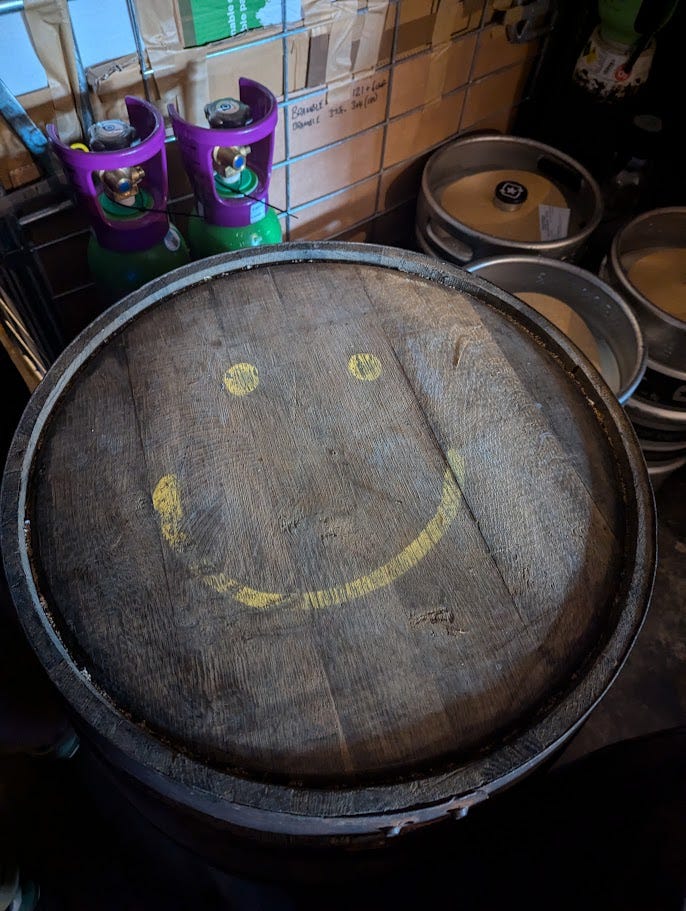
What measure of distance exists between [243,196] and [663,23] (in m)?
1.43

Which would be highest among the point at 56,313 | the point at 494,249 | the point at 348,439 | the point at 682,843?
the point at 348,439

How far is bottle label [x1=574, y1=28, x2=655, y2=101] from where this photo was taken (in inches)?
80.7

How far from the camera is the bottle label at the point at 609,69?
2.05m

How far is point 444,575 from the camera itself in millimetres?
965

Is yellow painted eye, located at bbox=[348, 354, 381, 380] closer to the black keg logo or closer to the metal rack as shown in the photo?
the metal rack

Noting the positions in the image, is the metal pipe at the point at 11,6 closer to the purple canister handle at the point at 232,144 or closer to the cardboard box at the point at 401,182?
the purple canister handle at the point at 232,144

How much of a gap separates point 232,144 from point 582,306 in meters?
1.03

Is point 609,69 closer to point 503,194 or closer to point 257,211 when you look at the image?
point 503,194

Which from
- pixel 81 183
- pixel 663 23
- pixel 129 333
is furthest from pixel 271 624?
pixel 663 23

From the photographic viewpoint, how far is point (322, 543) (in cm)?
98

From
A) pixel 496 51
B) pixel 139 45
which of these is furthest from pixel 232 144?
pixel 496 51

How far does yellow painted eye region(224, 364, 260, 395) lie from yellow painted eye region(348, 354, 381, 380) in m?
0.18

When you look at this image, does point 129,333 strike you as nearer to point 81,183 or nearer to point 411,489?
point 81,183

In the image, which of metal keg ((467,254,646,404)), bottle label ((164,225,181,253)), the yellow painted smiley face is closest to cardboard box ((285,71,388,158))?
bottle label ((164,225,181,253))
